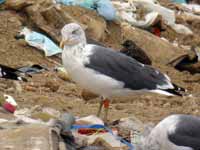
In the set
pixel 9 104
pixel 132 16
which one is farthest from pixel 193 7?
pixel 9 104

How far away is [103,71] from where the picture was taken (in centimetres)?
664

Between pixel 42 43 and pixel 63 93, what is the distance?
5.97ft

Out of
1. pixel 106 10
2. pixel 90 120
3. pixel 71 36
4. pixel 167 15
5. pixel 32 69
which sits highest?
pixel 71 36

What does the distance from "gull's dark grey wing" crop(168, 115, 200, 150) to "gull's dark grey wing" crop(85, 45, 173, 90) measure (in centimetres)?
155

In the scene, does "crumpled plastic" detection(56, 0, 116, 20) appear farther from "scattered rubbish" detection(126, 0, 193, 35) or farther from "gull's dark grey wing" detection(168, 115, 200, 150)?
"gull's dark grey wing" detection(168, 115, 200, 150)

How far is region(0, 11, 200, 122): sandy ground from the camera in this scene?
738 centimetres

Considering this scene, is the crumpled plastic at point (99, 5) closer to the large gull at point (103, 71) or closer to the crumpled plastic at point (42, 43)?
the crumpled plastic at point (42, 43)

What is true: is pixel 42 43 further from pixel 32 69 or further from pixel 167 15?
pixel 167 15

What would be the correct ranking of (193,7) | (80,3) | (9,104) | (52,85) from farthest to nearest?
(193,7) < (80,3) < (52,85) < (9,104)

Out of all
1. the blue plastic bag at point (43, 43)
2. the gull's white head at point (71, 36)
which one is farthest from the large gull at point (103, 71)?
the blue plastic bag at point (43, 43)

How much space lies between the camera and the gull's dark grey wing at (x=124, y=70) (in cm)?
665

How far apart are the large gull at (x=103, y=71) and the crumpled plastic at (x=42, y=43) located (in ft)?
10.1

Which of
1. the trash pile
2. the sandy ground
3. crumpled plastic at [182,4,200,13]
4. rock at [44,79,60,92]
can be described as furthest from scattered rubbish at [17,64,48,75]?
crumpled plastic at [182,4,200,13]

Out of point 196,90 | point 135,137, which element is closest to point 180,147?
point 135,137
